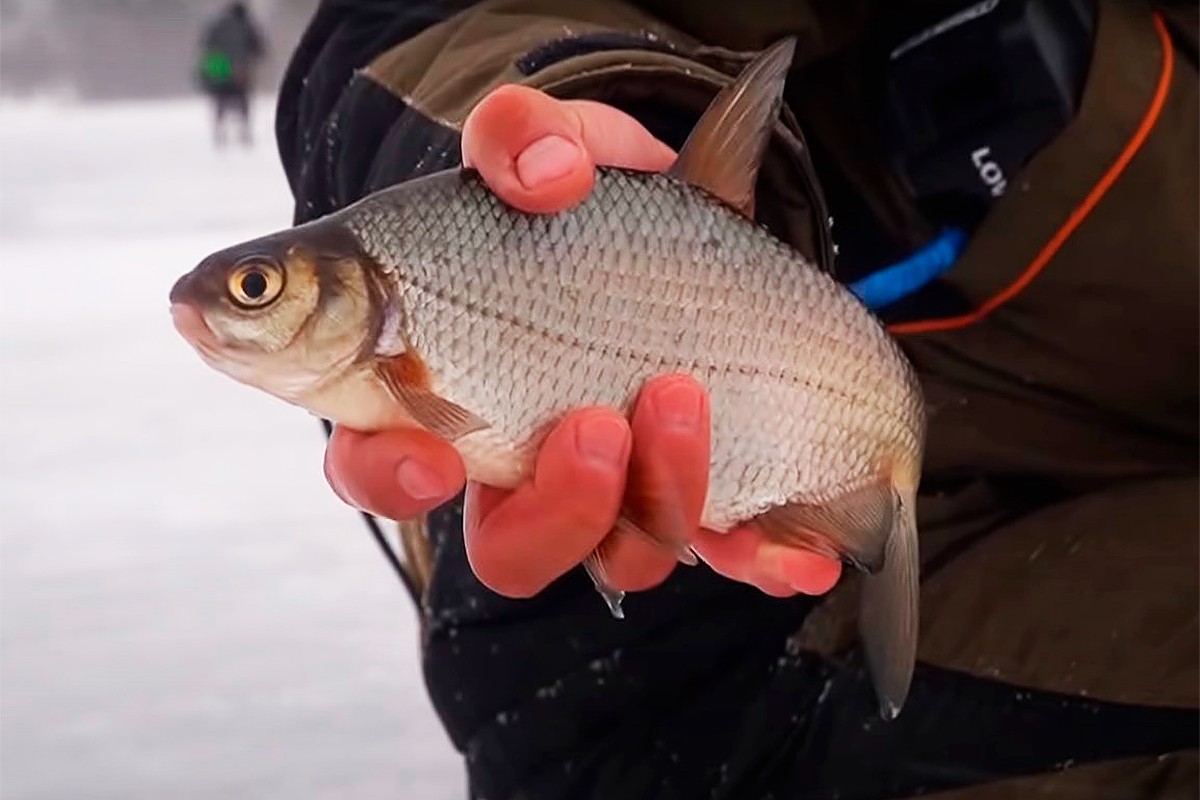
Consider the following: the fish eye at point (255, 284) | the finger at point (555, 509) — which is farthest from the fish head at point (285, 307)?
the finger at point (555, 509)

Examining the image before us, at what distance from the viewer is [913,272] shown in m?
1.36

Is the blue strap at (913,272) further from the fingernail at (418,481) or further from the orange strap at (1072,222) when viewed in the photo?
the fingernail at (418,481)

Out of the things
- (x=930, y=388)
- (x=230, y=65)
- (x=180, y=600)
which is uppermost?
(x=930, y=388)

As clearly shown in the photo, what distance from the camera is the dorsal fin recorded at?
0.80 metres

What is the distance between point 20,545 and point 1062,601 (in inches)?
57.5

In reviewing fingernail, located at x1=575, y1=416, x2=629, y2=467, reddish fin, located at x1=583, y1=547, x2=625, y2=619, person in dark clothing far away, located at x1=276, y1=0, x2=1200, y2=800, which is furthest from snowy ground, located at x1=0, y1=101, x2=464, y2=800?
fingernail, located at x1=575, y1=416, x2=629, y2=467

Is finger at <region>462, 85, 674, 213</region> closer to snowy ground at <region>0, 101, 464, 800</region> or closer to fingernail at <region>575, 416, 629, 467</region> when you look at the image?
fingernail at <region>575, 416, 629, 467</region>

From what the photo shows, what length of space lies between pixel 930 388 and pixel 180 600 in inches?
41.0

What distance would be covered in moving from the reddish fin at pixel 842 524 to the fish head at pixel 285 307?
27cm

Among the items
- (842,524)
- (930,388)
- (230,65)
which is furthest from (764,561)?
(230,65)

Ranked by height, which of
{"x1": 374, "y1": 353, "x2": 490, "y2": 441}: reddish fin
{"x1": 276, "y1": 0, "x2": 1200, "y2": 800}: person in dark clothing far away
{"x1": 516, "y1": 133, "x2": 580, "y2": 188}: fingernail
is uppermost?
{"x1": 516, "y1": 133, "x2": 580, "y2": 188}: fingernail

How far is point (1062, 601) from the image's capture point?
4.07 ft

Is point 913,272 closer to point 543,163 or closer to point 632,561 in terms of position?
point 632,561

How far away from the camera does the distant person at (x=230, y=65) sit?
9.09 metres
